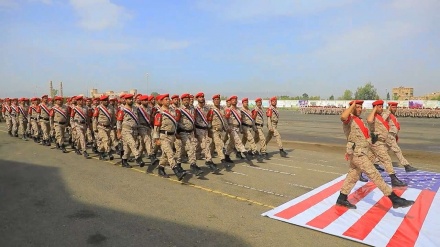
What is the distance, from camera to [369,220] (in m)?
5.14

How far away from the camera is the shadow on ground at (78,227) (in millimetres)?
4473

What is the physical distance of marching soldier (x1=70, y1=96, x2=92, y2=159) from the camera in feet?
37.4

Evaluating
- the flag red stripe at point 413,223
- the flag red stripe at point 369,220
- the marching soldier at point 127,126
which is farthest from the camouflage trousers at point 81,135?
the flag red stripe at point 413,223

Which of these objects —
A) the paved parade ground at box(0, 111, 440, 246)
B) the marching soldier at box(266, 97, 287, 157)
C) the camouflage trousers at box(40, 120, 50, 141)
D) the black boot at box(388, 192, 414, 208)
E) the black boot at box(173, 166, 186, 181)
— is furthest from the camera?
the camouflage trousers at box(40, 120, 50, 141)

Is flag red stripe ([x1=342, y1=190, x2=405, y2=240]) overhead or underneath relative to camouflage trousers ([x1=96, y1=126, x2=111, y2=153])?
underneath

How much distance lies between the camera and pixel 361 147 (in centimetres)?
Answer: 566

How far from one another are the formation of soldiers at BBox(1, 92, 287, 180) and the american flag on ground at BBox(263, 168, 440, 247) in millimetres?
3066

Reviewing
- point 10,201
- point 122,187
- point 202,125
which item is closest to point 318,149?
point 202,125

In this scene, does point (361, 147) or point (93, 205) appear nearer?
point (361, 147)

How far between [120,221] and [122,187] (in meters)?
2.18

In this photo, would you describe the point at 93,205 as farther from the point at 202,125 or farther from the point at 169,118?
the point at 202,125

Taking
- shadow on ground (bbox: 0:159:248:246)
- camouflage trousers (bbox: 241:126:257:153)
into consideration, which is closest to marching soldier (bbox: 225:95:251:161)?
camouflage trousers (bbox: 241:126:257:153)

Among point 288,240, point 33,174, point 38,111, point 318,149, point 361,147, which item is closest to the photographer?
point 288,240

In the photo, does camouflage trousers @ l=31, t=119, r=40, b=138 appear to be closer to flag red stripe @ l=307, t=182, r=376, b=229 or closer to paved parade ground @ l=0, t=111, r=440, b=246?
paved parade ground @ l=0, t=111, r=440, b=246
